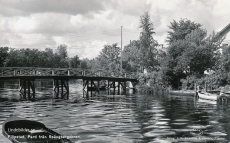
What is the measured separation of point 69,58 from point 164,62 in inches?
3714

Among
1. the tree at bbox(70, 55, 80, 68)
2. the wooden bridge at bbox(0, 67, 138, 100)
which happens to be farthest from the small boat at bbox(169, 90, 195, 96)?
the tree at bbox(70, 55, 80, 68)

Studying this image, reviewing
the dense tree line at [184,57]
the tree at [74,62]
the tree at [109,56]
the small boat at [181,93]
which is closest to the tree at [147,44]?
the dense tree line at [184,57]

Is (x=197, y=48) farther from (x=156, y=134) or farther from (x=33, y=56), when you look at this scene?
(x=33, y=56)

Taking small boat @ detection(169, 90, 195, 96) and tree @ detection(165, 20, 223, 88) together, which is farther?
tree @ detection(165, 20, 223, 88)

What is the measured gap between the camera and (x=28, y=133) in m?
13.8

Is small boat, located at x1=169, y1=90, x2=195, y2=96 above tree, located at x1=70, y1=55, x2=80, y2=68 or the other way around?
the other way around

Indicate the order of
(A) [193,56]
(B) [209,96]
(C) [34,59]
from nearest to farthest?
(B) [209,96]
(A) [193,56]
(C) [34,59]

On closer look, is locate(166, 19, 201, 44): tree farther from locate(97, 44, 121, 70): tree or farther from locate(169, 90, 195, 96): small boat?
locate(97, 44, 121, 70): tree

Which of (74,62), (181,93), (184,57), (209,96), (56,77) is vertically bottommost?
(181,93)

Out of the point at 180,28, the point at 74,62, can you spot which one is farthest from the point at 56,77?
the point at 74,62

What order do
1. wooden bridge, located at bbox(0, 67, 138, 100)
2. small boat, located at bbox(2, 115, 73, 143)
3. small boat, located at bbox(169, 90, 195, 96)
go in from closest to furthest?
small boat, located at bbox(2, 115, 73, 143) < wooden bridge, located at bbox(0, 67, 138, 100) < small boat, located at bbox(169, 90, 195, 96)

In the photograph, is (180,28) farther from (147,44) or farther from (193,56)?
(193,56)

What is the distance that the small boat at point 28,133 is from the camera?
467 inches

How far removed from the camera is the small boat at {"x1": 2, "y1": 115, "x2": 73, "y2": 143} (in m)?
11.9
